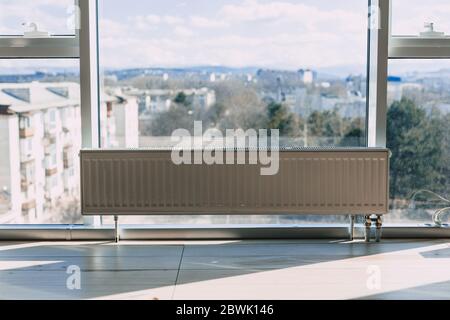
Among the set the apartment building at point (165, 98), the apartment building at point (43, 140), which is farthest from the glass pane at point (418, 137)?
the apartment building at point (43, 140)

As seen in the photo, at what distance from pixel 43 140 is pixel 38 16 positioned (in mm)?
832

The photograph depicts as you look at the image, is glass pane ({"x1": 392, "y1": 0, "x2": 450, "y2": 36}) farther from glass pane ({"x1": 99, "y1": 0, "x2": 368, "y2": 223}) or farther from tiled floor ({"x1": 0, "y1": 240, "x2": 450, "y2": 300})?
tiled floor ({"x1": 0, "y1": 240, "x2": 450, "y2": 300})

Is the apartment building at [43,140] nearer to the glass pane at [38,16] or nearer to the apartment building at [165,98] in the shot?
the apartment building at [165,98]

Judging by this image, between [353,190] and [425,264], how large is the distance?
27.1 inches

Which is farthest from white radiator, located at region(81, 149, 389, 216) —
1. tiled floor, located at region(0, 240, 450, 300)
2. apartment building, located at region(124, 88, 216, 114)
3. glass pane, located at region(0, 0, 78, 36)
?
glass pane, located at region(0, 0, 78, 36)

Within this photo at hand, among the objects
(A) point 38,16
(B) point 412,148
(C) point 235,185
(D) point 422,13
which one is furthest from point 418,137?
(A) point 38,16

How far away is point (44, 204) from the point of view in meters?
4.18

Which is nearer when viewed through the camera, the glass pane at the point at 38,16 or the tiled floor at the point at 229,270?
the tiled floor at the point at 229,270

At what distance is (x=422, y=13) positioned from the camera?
404cm

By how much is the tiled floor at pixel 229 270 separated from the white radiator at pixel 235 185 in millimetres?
249

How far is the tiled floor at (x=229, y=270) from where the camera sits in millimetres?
2992
